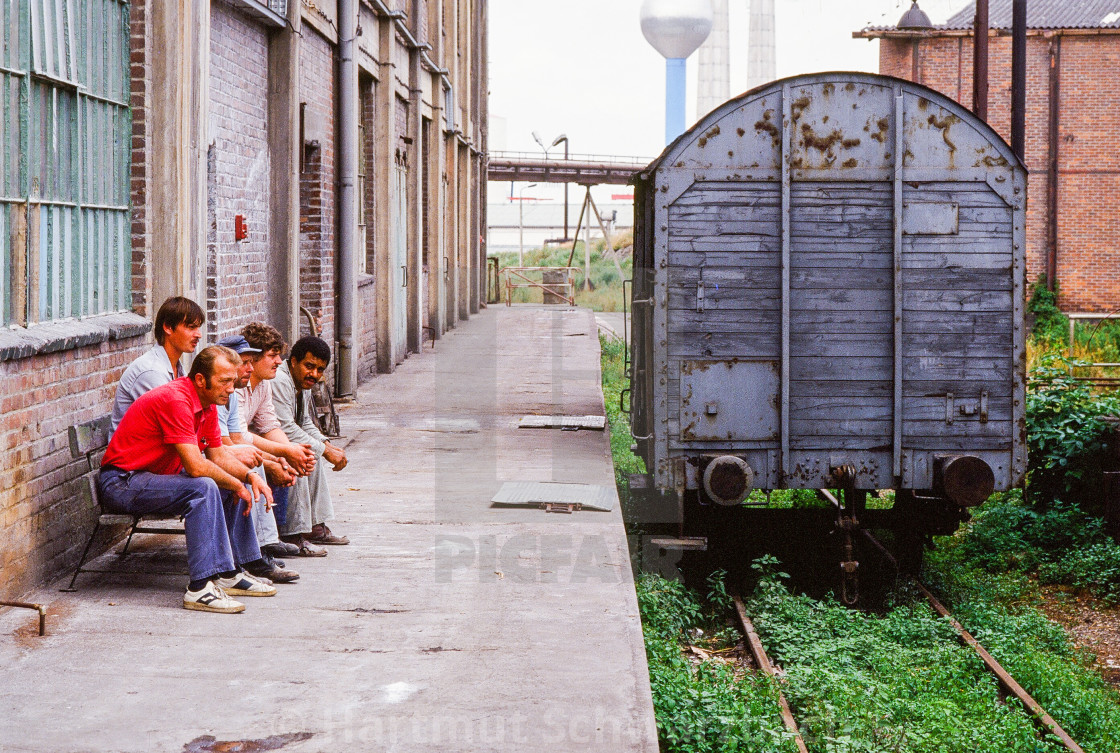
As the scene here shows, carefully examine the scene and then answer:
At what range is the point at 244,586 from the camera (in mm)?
5812

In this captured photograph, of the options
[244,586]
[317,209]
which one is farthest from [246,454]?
[317,209]

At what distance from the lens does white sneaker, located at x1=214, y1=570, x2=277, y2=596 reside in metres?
5.79

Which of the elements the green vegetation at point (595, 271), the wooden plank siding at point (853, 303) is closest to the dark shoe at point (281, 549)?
the wooden plank siding at point (853, 303)

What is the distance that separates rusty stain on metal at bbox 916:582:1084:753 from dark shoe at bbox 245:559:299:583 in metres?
3.82

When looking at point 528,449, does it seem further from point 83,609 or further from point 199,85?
point 83,609

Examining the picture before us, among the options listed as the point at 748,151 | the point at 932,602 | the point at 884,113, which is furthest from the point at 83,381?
the point at 932,602

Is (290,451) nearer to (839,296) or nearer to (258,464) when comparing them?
(258,464)

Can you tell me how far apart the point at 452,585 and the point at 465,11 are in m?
21.4

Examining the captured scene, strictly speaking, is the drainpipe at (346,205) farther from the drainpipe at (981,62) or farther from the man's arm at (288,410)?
the drainpipe at (981,62)

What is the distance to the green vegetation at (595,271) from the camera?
41812 mm

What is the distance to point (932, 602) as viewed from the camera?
8461mm

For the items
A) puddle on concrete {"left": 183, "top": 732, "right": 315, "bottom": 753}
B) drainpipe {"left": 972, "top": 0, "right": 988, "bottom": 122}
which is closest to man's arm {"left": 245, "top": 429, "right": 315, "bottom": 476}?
puddle on concrete {"left": 183, "top": 732, "right": 315, "bottom": 753}

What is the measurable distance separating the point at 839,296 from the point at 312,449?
3635mm

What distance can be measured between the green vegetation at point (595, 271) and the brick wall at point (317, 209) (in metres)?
11.9
